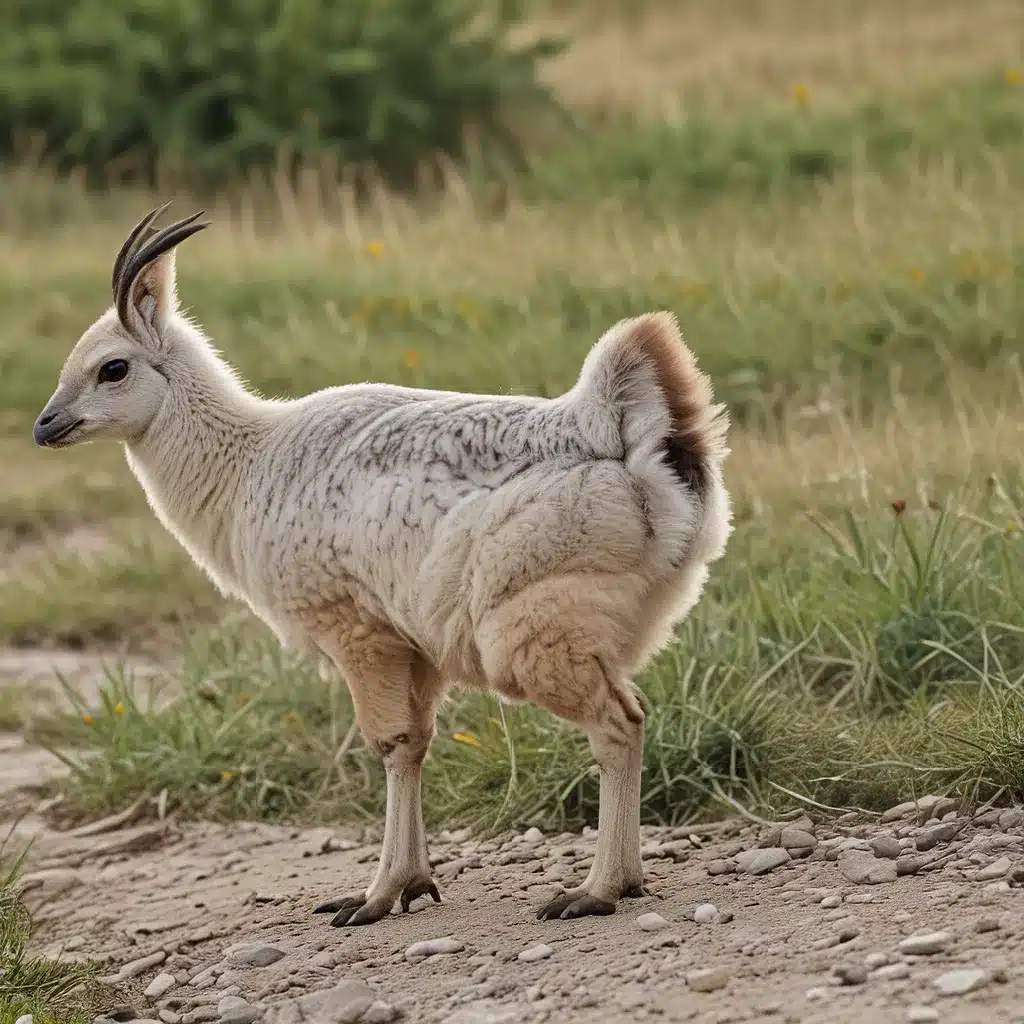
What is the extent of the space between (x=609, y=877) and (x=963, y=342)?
554 cm

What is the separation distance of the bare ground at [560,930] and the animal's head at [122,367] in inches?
63.7

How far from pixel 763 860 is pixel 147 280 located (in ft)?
8.68

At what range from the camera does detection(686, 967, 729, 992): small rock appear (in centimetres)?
410

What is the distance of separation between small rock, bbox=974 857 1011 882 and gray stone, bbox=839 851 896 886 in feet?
0.77

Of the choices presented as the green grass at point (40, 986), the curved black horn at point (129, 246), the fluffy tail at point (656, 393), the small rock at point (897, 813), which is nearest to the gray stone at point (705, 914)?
the small rock at point (897, 813)

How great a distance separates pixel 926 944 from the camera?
13.4ft

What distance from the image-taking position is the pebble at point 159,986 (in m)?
5.05

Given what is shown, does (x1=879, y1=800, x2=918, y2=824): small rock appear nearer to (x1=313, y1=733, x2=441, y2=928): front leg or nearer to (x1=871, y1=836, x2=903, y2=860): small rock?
(x1=871, y1=836, x2=903, y2=860): small rock

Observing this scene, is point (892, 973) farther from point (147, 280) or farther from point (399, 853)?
point (147, 280)

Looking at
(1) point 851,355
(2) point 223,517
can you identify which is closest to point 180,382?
(2) point 223,517

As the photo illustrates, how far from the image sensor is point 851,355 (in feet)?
31.7

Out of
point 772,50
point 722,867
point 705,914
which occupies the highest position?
point 772,50

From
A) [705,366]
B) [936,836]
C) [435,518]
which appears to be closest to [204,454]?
[435,518]

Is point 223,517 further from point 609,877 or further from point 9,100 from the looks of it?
point 9,100
